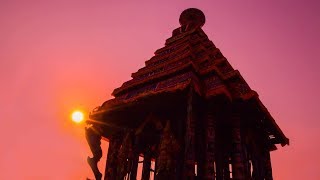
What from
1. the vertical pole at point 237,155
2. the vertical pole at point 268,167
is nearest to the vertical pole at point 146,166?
the vertical pole at point 237,155

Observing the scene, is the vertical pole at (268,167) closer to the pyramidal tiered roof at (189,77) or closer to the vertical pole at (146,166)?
the pyramidal tiered roof at (189,77)

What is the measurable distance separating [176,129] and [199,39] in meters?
5.36

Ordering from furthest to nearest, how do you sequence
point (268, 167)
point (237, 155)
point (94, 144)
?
1. point (94, 144)
2. point (268, 167)
3. point (237, 155)

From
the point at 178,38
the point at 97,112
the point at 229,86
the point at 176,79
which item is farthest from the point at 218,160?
the point at 178,38

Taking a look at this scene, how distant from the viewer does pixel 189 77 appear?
10508 millimetres

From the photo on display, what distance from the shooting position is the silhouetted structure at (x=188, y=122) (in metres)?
9.58

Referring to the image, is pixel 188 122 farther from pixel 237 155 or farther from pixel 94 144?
pixel 94 144

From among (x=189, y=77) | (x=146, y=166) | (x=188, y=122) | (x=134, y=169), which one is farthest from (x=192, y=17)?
(x=188, y=122)

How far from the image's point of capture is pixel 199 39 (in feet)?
48.3

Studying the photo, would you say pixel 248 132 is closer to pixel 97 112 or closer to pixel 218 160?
pixel 218 160

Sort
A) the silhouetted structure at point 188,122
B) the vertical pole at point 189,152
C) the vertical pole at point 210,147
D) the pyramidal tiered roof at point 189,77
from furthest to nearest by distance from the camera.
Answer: the pyramidal tiered roof at point 189,77, the silhouetted structure at point 188,122, the vertical pole at point 210,147, the vertical pole at point 189,152

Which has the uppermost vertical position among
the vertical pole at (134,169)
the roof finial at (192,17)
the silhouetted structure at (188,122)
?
the roof finial at (192,17)

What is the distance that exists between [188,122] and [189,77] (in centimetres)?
201

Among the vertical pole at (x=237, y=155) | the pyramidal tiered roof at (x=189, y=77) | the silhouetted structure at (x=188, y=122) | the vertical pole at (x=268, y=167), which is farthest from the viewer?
the vertical pole at (x=268, y=167)
